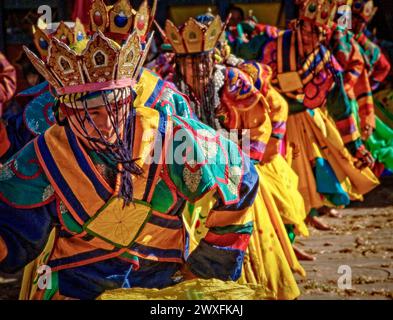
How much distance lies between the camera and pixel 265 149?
16.2 ft

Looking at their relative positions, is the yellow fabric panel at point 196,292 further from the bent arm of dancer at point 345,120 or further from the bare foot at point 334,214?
the bare foot at point 334,214

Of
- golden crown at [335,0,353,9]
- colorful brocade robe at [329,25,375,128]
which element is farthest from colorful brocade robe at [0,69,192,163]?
colorful brocade robe at [329,25,375,128]

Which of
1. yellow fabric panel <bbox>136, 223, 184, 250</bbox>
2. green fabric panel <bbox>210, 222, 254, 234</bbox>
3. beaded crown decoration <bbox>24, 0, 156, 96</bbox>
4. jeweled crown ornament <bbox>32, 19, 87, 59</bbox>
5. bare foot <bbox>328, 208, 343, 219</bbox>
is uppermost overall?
beaded crown decoration <bbox>24, 0, 156, 96</bbox>

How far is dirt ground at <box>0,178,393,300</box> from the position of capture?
5.08 metres

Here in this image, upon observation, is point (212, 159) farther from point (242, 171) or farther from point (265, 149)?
point (265, 149)

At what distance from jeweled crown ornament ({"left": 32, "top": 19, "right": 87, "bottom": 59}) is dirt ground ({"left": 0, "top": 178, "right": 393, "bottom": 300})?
66.1 inches

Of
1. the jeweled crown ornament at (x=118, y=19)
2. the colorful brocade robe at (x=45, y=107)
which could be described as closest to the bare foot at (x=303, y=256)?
the colorful brocade robe at (x=45, y=107)

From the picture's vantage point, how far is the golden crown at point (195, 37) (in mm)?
4660

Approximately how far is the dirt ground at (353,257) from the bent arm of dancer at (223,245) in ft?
7.12

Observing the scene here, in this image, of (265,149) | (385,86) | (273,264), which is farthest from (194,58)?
(385,86)

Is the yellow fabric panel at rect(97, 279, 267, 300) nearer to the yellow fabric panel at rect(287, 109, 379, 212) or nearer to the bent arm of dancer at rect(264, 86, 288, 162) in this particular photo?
the bent arm of dancer at rect(264, 86, 288, 162)

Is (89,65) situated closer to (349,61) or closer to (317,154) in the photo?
(317,154)
